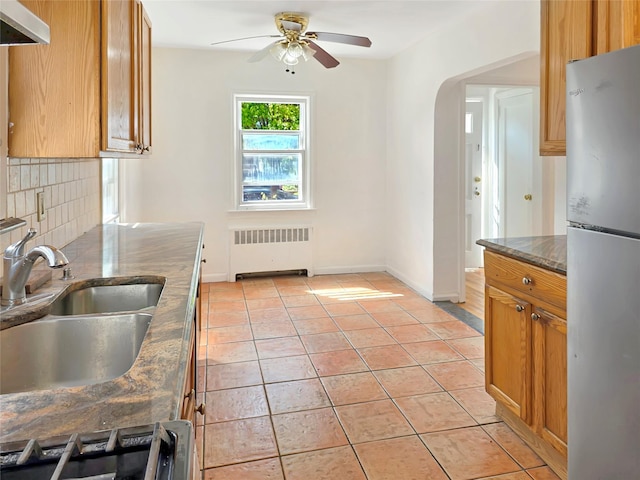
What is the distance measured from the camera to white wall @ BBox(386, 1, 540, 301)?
11.9ft

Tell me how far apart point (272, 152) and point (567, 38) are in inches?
143

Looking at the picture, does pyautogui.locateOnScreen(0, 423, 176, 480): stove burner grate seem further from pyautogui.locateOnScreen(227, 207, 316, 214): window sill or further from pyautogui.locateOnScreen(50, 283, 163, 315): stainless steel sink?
pyautogui.locateOnScreen(227, 207, 316, 214): window sill

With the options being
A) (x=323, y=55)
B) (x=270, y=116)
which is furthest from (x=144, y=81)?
(x=270, y=116)

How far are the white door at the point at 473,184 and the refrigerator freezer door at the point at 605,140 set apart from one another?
183 inches

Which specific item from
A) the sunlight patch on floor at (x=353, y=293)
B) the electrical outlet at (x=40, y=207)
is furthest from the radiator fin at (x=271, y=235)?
the electrical outlet at (x=40, y=207)

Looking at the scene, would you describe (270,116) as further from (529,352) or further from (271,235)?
(529,352)

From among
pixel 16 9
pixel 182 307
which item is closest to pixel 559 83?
pixel 182 307

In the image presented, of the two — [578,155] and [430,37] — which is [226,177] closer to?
[430,37]

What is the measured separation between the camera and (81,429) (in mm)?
760

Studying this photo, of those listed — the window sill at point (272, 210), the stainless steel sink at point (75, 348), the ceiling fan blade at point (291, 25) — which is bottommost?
the stainless steel sink at point (75, 348)

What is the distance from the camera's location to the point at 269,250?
5418 millimetres

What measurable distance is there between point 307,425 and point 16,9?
207cm

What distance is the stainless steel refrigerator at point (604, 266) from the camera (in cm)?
133

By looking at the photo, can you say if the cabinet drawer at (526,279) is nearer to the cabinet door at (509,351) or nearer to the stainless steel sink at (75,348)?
the cabinet door at (509,351)
